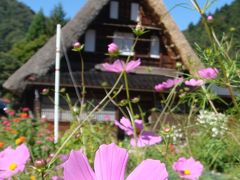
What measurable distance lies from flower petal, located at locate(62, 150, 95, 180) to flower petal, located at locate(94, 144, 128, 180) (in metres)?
0.01

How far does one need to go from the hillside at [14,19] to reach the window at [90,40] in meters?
31.2

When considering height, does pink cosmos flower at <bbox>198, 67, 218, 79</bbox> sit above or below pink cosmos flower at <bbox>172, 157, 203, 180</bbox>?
above

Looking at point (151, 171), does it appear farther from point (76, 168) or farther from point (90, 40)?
point (90, 40)

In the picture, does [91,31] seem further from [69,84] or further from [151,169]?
[151,169]

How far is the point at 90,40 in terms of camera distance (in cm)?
1034

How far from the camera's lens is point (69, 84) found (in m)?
9.46

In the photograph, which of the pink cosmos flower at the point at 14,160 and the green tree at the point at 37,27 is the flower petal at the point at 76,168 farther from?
the green tree at the point at 37,27

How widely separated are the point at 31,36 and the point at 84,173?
33.1 m

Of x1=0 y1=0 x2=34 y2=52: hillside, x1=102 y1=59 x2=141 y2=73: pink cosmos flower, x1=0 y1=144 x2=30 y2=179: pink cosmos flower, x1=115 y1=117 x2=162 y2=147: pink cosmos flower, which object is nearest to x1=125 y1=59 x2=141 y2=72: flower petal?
x1=102 y1=59 x2=141 y2=73: pink cosmos flower

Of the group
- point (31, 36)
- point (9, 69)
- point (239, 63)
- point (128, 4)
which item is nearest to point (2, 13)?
point (31, 36)

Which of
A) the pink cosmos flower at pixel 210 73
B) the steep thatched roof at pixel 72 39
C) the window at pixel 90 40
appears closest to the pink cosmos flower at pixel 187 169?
the pink cosmos flower at pixel 210 73

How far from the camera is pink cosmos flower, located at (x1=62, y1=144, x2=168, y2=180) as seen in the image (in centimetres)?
29

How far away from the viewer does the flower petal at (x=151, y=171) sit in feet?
0.99

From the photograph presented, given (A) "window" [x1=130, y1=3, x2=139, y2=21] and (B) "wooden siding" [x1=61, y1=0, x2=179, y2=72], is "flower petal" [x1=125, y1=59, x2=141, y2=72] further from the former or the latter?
(A) "window" [x1=130, y1=3, x2=139, y2=21]
